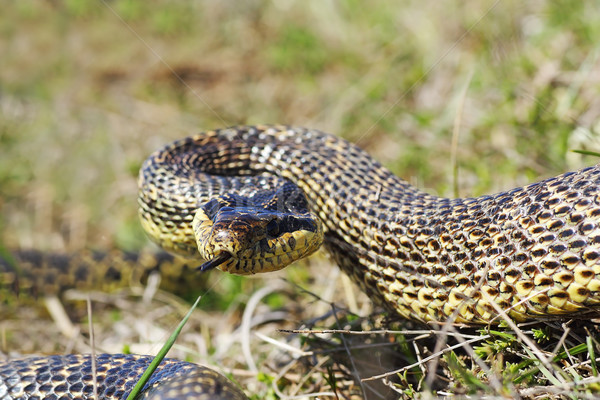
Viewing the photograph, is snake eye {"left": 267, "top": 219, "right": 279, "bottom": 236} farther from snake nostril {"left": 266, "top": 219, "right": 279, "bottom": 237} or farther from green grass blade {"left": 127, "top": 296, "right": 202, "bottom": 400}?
green grass blade {"left": 127, "top": 296, "right": 202, "bottom": 400}

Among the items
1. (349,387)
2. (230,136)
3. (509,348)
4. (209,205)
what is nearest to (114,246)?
(230,136)

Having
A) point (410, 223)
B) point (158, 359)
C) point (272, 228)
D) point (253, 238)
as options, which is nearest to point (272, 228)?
point (272, 228)

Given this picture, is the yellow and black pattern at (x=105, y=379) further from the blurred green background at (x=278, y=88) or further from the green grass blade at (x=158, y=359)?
the blurred green background at (x=278, y=88)

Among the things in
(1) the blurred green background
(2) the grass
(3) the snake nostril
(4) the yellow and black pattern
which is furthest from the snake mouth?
(1) the blurred green background

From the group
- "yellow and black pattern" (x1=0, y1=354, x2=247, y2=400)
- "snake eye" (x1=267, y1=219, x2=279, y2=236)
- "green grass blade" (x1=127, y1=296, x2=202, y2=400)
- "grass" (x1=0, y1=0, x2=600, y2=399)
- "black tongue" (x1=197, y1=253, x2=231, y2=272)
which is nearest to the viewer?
"green grass blade" (x1=127, y1=296, x2=202, y2=400)

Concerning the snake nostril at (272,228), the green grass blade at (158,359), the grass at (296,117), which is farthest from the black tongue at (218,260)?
the grass at (296,117)

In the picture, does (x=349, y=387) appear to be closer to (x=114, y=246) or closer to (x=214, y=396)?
(x=214, y=396)

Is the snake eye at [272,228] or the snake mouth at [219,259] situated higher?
the snake eye at [272,228]
